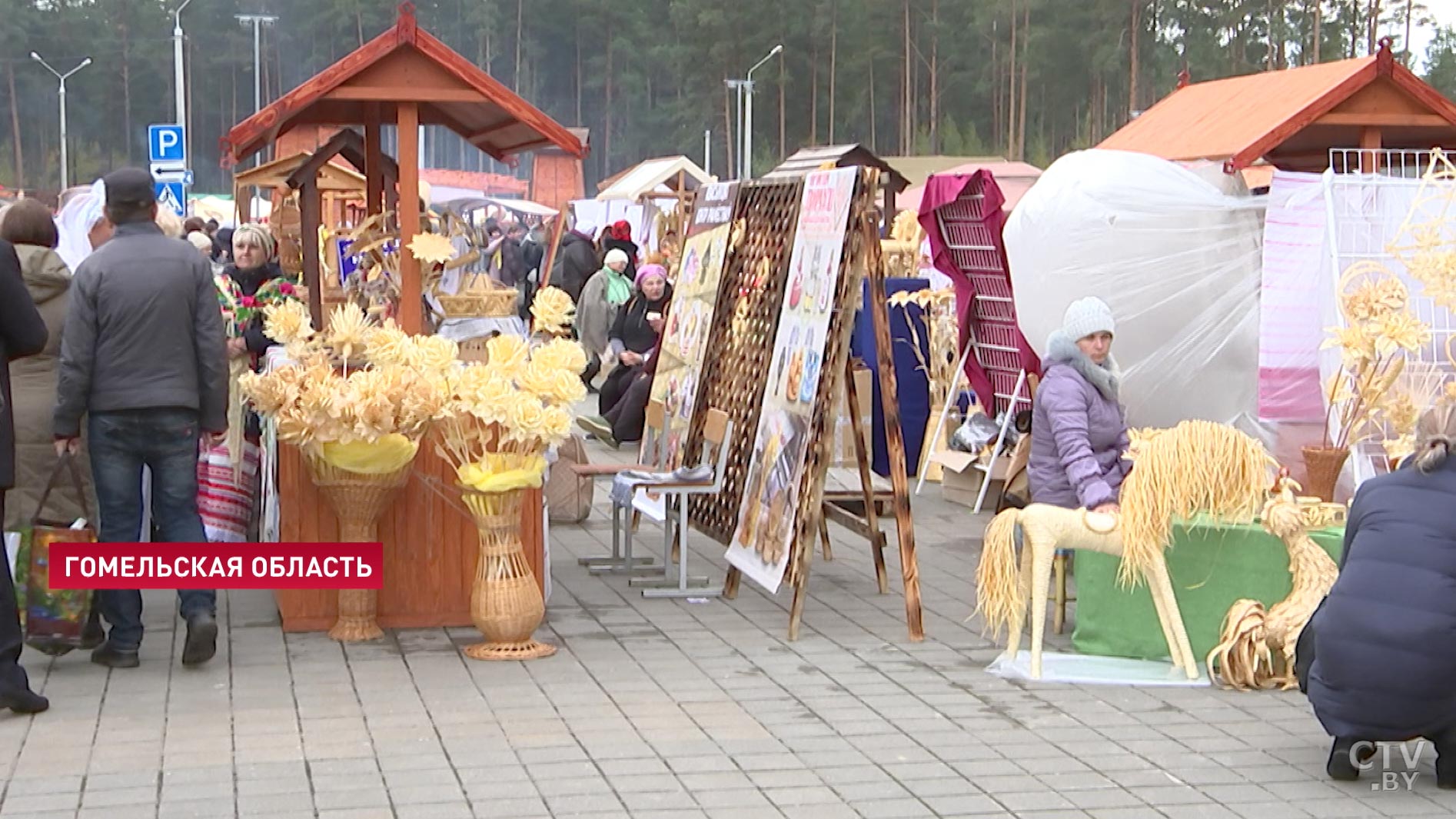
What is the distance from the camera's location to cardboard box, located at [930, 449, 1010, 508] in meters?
11.0

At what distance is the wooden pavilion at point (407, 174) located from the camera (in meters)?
7.21

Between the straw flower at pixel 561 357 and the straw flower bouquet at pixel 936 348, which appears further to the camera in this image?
the straw flower bouquet at pixel 936 348

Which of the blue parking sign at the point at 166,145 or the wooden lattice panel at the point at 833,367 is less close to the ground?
the blue parking sign at the point at 166,145

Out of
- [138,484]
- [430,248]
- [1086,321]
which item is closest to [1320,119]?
→ [1086,321]

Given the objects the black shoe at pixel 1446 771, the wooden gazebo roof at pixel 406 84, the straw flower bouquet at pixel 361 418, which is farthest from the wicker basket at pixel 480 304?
the black shoe at pixel 1446 771

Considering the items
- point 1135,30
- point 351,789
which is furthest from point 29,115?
point 351,789

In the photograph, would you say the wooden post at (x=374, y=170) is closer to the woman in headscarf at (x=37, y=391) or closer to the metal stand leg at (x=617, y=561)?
the metal stand leg at (x=617, y=561)

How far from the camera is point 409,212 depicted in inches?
322

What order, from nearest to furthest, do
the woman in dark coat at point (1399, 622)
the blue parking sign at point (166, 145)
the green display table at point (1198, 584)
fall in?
the woman in dark coat at point (1399, 622)
the green display table at point (1198, 584)
the blue parking sign at point (166, 145)

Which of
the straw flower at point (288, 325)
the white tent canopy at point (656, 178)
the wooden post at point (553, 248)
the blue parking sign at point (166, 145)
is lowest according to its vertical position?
the straw flower at point (288, 325)

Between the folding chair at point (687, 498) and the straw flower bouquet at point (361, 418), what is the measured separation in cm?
148

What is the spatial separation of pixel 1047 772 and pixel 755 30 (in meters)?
60.1

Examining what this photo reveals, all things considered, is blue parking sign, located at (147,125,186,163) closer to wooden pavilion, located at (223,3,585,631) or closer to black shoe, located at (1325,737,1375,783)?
wooden pavilion, located at (223,3,585,631)

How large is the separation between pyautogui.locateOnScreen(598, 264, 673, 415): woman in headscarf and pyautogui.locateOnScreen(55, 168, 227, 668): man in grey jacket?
6972 mm
